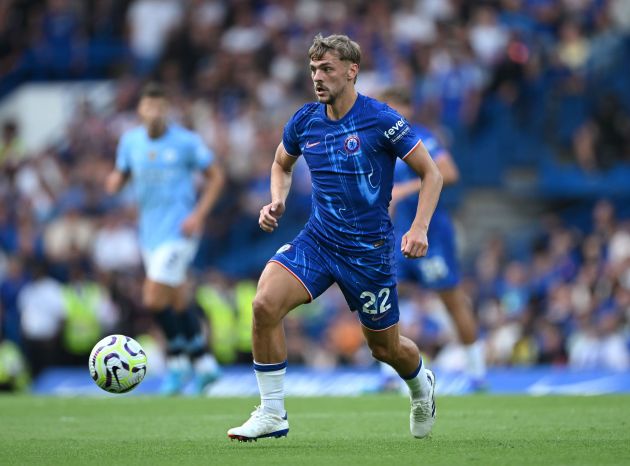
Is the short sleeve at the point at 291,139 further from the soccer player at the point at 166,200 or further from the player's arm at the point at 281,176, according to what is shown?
the soccer player at the point at 166,200

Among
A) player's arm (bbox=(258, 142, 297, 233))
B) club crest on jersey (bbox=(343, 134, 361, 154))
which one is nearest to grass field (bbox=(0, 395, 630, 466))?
player's arm (bbox=(258, 142, 297, 233))

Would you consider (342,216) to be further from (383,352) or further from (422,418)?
(422,418)

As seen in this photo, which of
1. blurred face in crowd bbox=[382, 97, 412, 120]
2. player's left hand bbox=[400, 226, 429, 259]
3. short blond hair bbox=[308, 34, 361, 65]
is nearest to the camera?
player's left hand bbox=[400, 226, 429, 259]

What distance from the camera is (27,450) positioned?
7.80 meters

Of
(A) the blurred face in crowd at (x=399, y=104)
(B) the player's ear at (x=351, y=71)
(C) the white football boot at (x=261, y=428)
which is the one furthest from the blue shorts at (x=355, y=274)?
(A) the blurred face in crowd at (x=399, y=104)

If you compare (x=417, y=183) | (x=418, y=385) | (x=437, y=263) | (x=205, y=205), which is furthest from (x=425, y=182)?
(x=205, y=205)

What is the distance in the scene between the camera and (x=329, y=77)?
788 centimetres

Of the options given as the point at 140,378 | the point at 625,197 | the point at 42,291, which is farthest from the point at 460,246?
the point at 140,378

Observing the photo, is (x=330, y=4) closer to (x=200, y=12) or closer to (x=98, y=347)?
(x=200, y=12)

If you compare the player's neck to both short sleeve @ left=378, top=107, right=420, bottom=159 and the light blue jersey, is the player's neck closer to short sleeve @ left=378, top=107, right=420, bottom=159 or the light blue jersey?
short sleeve @ left=378, top=107, right=420, bottom=159

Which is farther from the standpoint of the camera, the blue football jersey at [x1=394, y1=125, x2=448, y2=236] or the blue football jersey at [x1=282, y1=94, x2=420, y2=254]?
the blue football jersey at [x1=394, y1=125, x2=448, y2=236]

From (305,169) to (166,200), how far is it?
793 cm

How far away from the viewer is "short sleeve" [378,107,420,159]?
7.85m

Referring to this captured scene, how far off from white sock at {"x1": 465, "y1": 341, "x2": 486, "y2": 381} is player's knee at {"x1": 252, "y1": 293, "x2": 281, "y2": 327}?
543 cm
